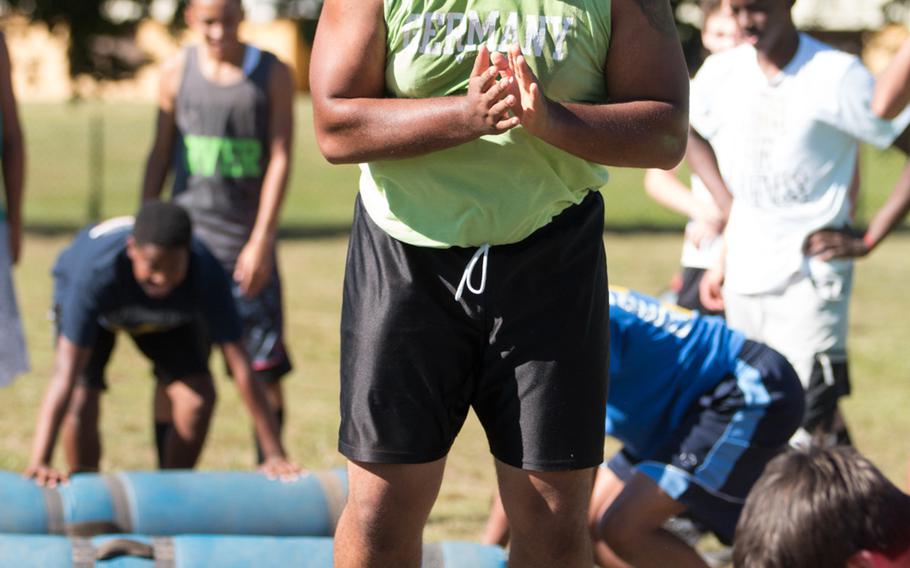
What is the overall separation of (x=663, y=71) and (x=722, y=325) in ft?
5.21

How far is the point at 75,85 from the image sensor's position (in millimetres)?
18516

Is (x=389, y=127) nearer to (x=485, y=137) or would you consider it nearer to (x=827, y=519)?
(x=485, y=137)

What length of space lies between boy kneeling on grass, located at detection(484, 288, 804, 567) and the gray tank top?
2277 millimetres

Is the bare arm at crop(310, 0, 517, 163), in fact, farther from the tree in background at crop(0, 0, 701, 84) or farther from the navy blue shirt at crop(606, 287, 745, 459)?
the tree in background at crop(0, 0, 701, 84)

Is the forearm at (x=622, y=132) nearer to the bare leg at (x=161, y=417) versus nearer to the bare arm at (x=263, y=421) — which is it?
the bare arm at (x=263, y=421)

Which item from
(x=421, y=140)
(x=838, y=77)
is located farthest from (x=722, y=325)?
(x=421, y=140)

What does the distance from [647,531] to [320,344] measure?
19.8 feet

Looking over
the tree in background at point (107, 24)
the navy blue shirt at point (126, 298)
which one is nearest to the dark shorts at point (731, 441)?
the navy blue shirt at point (126, 298)

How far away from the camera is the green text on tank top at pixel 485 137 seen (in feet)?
9.02

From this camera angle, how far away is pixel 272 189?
5.88m

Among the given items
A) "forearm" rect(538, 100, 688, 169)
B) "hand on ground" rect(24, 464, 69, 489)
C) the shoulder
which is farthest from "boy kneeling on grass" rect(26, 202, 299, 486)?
"forearm" rect(538, 100, 688, 169)

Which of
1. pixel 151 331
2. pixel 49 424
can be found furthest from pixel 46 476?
pixel 151 331

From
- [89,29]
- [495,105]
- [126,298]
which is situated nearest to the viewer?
[495,105]

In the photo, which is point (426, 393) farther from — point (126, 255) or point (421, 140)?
point (126, 255)
